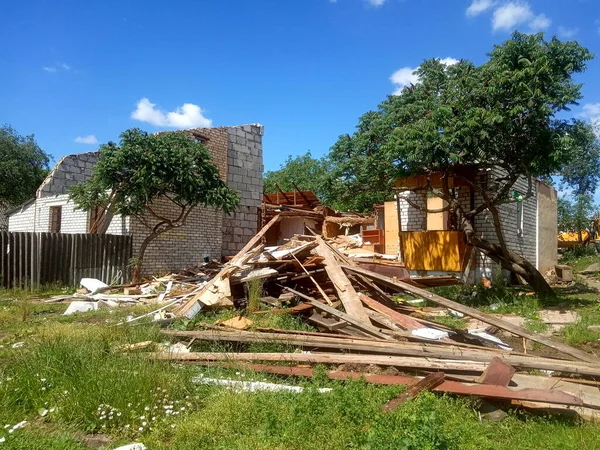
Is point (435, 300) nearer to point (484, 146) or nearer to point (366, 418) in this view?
point (366, 418)

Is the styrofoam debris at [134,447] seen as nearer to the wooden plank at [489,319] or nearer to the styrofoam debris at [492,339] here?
the wooden plank at [489,319]

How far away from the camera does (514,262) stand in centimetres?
1105

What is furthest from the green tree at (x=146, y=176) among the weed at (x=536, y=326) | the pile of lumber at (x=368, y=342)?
the weed at (x=536, y=326)

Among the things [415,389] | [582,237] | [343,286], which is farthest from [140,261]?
[582,237]

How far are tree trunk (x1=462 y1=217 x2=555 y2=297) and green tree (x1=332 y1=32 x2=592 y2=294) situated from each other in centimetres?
4

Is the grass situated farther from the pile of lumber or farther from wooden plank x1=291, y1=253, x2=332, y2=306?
wooden plank x1=291, y1=253, x2=332, y2=306

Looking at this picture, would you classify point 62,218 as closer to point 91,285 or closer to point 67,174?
point 67,174

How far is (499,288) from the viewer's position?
11.2 metres

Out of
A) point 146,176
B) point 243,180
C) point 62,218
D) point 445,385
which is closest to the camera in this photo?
point 445,385

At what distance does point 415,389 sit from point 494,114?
22.3 ft

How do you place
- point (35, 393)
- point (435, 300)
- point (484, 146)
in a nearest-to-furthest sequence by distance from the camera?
point (35, 393)
point (435, 300)
point (484, 146)

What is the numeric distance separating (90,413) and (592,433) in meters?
3.89

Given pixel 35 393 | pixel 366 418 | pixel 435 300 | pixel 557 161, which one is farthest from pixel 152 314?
pixel 557 161

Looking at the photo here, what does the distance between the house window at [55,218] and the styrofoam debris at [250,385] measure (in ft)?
44.6
